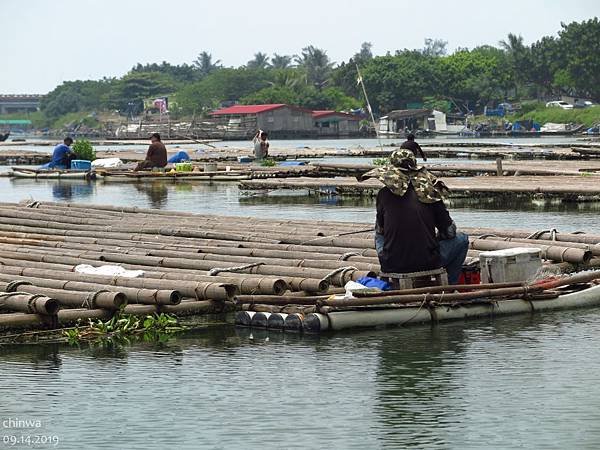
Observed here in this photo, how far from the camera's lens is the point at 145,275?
1338 centimetres

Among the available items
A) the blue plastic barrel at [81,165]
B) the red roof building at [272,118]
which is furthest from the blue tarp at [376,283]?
the red roof building at [272,118]

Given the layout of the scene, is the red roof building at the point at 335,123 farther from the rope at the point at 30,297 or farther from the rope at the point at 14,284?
the rope at the point at 30,297

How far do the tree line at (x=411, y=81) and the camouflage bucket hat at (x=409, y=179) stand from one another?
104m

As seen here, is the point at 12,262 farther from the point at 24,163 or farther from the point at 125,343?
the point at 24,163

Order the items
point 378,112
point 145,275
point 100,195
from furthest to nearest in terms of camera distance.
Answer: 1. point 378,112
2. point 100,195
3. point 145,275

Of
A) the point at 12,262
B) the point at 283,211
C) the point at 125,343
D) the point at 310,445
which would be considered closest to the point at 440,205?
the point at 125,343

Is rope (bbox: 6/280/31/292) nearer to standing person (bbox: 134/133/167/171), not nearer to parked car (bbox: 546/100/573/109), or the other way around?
standing person (bbox: 134/133/167/171)

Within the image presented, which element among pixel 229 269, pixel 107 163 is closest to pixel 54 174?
pixel 107 163

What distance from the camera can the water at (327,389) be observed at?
28.8 ft

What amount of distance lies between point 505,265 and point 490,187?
15.3 metres

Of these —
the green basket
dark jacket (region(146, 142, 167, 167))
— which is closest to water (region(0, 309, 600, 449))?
the green basket

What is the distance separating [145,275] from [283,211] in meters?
13.2

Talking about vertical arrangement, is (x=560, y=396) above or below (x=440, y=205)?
below

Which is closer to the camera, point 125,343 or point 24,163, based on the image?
point 125,343
